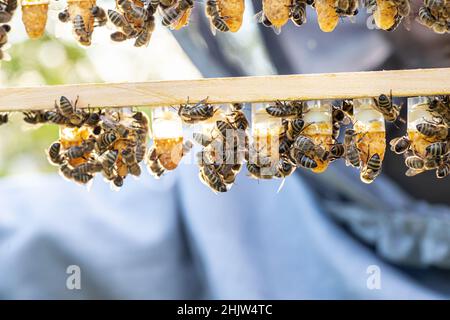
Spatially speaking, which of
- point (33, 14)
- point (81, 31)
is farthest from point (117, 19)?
point (33, 14)

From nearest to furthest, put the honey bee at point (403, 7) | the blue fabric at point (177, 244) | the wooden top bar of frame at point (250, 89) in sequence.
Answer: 1. the wooden top bar of frame at point (250, 89)
2. the honey bee at point (403, 7)
3. the blue fabric at point (177, 244)

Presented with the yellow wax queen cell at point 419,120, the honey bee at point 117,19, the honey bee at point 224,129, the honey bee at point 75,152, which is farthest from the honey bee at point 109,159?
the yellow wax queen cell at point 419,120

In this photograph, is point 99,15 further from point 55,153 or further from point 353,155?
point 353,155

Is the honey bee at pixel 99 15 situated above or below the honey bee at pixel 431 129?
above

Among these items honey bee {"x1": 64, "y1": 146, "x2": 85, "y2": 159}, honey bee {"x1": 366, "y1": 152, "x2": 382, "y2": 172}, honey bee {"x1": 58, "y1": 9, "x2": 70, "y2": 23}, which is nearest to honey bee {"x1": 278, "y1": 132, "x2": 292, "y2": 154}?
honey bee {"x1": 366, "y1": 152, "x2": 382, "y2": 172}

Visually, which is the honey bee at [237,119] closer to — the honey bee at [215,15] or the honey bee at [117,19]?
the honey bee at [215,15]

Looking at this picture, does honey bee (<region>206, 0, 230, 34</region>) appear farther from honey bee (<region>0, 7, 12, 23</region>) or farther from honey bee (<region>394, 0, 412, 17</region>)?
honey bee (<region>0, 7, 12, 23</region>)
